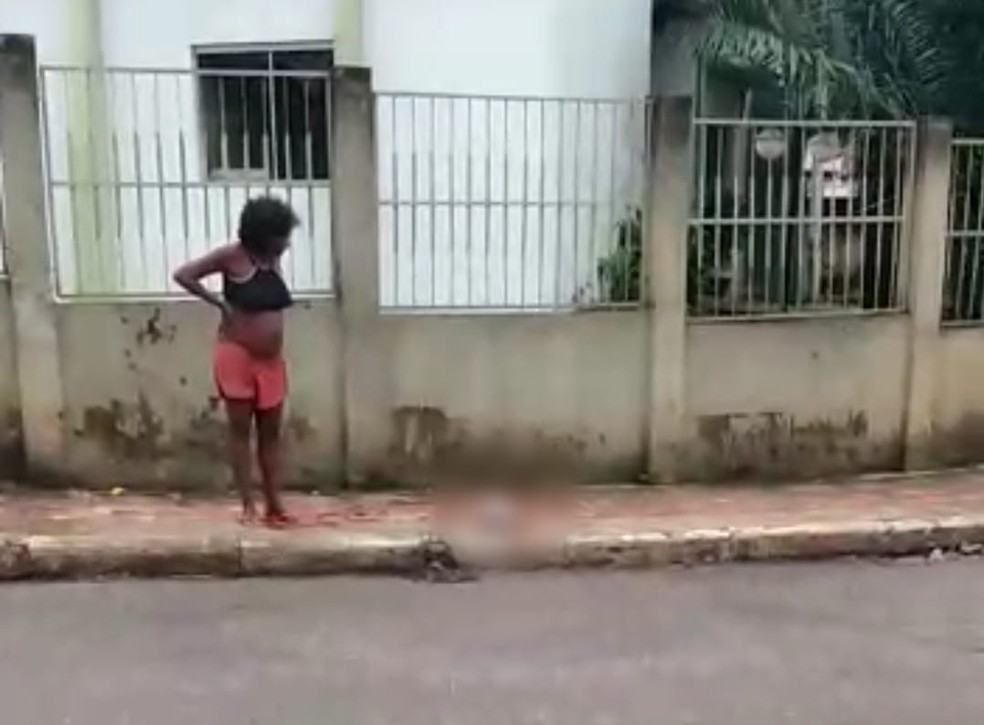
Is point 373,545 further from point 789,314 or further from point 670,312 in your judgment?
point 789,314

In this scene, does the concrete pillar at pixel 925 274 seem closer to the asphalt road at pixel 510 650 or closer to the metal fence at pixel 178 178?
the asphalt road at pixel 510 650

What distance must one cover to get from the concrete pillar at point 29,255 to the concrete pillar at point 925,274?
4.78 m

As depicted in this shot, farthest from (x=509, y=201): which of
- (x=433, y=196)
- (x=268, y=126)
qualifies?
(x=268, y=126)

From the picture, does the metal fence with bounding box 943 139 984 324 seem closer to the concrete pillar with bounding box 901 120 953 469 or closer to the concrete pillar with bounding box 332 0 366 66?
the concrete pillar with bounding box 901 120 953 469

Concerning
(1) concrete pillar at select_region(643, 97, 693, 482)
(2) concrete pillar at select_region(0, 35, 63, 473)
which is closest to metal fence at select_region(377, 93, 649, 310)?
(1) concrete pillar at select_region(643, 97, 693, 482)

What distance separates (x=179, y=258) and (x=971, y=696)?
4350 mm

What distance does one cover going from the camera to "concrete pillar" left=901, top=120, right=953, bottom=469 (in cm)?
741

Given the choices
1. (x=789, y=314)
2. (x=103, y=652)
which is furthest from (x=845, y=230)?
(x=103, y=652)

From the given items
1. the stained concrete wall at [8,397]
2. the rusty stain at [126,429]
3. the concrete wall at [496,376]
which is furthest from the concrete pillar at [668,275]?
the stained concrete wall at [8,397]

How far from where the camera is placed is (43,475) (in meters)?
6.83

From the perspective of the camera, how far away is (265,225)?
5.85m

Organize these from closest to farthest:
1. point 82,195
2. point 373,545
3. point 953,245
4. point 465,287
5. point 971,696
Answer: point 971,696 < point 373,545 < point 82,195 < point 465,287 < point 953,245

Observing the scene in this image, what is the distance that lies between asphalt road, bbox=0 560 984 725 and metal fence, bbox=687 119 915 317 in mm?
1896

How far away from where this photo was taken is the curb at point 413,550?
5844mm
